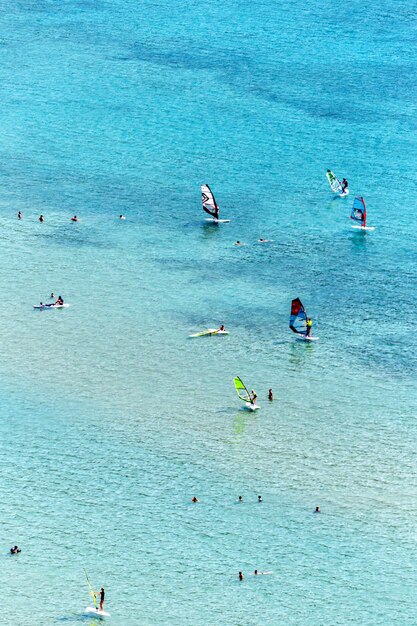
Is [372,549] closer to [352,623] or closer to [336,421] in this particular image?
[352,623]

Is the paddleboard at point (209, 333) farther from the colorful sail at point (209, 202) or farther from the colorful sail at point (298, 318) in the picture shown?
the colorful sail at point (209, 202)

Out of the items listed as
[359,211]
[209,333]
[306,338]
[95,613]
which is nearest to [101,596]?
[95,613]

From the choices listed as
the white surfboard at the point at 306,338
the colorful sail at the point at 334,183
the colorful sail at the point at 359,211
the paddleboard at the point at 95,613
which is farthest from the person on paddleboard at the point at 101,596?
the colorful sail at the point at 334,183

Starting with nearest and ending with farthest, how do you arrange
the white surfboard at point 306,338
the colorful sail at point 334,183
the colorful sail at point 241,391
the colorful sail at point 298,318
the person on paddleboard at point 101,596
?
1. the person on paddleboard at point 101,596
2. the colorful sail at point 241,391
3. the colorful sail at point 298,318
4. the white surfboard at point 306,338
5. the colorful sail at point 334,183

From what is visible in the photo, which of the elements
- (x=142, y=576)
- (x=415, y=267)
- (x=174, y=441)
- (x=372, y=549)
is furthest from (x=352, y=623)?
(x=415, y=267)

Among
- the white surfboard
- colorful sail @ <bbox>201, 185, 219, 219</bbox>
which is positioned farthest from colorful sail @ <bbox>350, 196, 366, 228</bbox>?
the white surfboard

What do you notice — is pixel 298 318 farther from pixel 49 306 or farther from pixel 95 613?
pixel 95 613

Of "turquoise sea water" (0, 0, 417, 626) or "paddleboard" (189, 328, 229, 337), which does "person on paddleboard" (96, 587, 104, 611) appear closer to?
"turquoise sea water" (0, 0, 417, 626)
